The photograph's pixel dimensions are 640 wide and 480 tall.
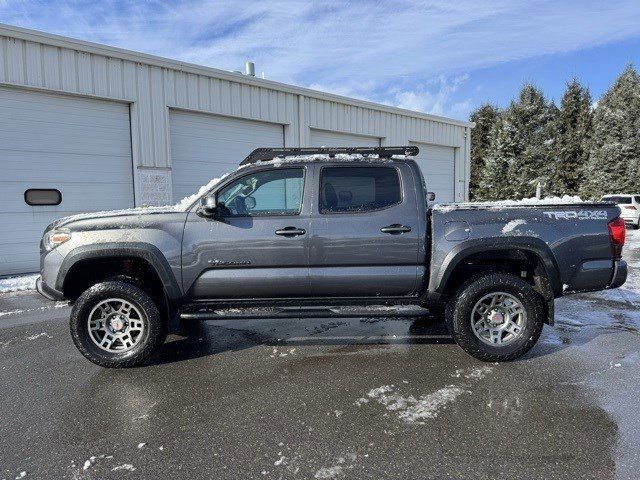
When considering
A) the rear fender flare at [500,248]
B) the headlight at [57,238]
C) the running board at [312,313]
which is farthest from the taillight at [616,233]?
the headlight at [57,238]

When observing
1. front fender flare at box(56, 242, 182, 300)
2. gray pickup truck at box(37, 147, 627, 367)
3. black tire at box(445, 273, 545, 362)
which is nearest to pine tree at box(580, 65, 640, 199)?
gray pickup truck at box(37, 147, 627, 367)

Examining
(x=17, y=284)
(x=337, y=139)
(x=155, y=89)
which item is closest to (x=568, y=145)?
(x=337, y=139)

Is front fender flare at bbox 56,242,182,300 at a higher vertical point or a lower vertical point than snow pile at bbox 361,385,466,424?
higher

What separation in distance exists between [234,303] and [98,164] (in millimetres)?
7038

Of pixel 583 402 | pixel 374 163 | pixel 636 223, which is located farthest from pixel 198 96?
pixel 636 223

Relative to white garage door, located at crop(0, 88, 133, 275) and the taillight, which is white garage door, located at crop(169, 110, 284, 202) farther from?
the taillight

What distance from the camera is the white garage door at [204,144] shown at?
1075 cm

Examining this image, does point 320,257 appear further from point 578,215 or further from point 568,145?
point 568,145

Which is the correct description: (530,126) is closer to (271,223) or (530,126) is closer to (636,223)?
(636,223)

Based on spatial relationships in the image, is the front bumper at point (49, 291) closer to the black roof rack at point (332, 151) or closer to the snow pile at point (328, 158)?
the snow pile at point (328, 158)

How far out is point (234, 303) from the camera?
14.2 feet

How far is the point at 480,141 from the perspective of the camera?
35.1 meters

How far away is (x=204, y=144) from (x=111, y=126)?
215cm

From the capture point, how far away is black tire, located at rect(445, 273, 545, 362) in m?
4.20
